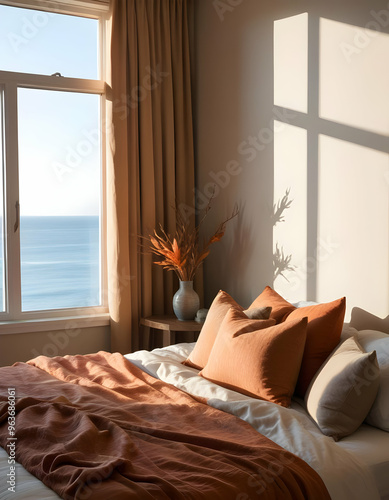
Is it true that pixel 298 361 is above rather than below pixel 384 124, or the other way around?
below

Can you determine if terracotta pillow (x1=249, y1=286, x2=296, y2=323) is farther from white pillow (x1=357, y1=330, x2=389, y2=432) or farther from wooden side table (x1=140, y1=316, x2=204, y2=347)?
wooden side table (x1=140, y1=316, x2=204, y2=347)

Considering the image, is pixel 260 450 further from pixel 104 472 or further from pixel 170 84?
pixel 170 84

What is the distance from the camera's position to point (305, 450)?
194 centimetres

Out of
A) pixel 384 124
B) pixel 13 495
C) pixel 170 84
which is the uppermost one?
pixel 170 84

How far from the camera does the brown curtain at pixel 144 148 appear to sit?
425 centimetres

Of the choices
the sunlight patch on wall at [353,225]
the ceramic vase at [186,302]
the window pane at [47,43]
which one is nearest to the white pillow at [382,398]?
the sunlight patch on wall at [353,225]

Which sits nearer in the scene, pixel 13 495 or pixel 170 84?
pixel 13 495

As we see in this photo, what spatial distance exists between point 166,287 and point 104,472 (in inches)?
112

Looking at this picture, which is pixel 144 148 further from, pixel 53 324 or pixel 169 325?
pixel 53 324

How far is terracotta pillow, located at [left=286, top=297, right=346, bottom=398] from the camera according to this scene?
8.32ft

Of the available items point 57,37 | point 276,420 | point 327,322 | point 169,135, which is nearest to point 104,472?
point 276,420

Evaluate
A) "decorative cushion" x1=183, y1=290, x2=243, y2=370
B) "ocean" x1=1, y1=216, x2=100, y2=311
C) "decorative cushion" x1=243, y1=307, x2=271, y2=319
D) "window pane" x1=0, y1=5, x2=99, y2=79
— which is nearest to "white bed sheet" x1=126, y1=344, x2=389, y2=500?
"decorative cushion" x1=183, y1=290, x2=243, y2=370

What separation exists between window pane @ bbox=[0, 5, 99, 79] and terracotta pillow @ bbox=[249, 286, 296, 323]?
2238mm

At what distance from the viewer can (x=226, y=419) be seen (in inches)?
86.4
